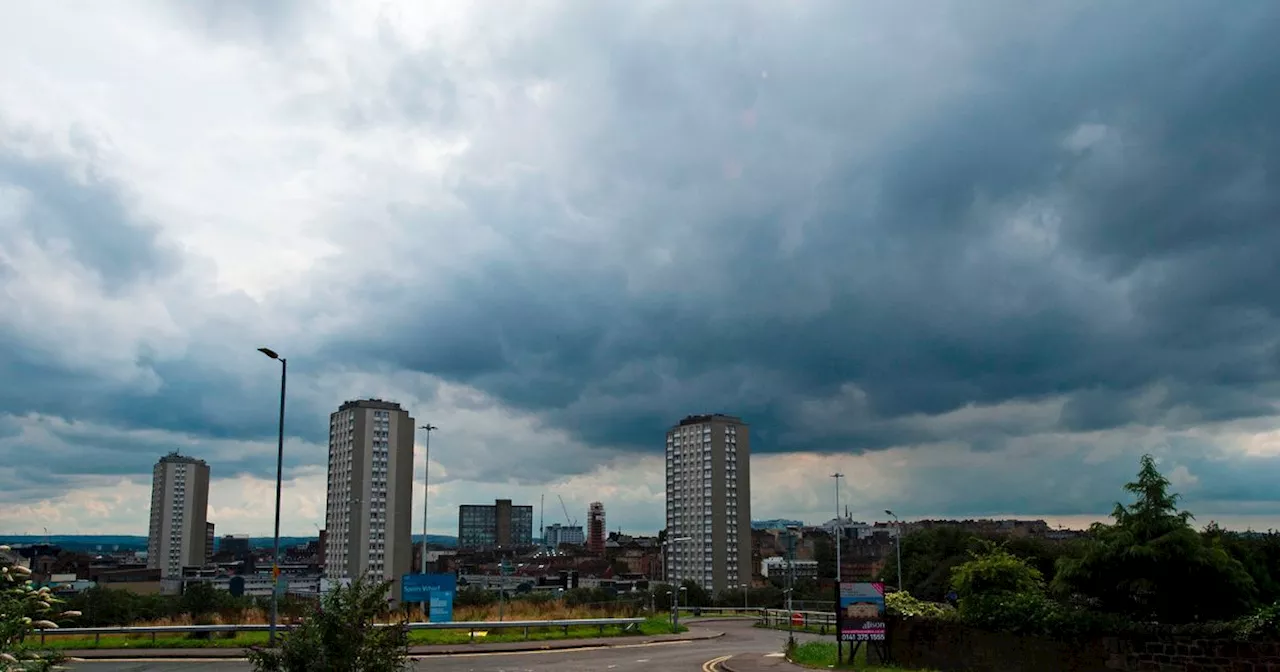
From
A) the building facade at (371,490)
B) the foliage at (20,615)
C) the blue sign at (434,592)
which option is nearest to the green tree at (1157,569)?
the foliage at (20,615)

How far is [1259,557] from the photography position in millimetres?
42000

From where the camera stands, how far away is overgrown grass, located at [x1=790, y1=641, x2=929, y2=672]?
25.9 meters

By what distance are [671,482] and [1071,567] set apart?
167m

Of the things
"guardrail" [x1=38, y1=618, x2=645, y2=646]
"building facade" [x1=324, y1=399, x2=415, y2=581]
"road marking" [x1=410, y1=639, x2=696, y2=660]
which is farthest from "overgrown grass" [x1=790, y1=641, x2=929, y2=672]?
"building facade" [x1=324, y1=399, x2=415, y2=581]

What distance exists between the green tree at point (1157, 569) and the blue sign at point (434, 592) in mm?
25801

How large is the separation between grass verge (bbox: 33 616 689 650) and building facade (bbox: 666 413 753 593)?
133m

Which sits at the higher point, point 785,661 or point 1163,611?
point 1163,611

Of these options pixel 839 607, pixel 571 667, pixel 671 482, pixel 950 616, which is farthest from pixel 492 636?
pixel 671 482

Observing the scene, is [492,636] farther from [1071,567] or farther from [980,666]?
[1071,567]

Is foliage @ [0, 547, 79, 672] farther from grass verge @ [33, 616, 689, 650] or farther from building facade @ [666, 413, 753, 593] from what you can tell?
building facade @ [666, 413, 753, 593]

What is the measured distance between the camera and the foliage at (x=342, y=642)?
12.7 meters

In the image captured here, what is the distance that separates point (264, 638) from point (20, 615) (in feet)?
94.7

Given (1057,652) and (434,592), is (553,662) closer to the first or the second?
(434,592)

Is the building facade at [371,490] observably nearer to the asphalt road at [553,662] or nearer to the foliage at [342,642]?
the asphalt road at [553,662]
